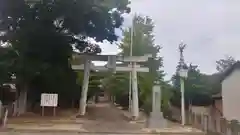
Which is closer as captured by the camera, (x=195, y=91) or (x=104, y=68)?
(x=104, y=68)

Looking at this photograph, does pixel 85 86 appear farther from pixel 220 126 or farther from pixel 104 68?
pixel 220 126

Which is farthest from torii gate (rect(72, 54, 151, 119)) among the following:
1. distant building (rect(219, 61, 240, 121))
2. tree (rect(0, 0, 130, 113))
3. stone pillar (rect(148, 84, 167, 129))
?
distant building (rect(219, 61, 240, 121))

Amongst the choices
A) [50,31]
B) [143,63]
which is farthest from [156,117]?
[143,63]

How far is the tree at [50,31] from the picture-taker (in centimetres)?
2391

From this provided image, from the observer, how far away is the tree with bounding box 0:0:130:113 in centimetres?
2391

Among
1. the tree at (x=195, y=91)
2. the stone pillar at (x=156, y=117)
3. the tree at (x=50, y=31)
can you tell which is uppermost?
the tree at (x=50, y=31)

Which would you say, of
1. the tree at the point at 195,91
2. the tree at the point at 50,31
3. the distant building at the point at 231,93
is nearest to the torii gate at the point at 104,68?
the tree at the point at 50,31

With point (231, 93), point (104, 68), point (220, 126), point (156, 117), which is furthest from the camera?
point (104, 68)

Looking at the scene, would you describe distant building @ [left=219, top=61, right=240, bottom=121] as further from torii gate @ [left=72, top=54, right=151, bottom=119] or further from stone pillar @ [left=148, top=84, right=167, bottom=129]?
torii gate @ [left=72, top=54, right=151, bottom=119]

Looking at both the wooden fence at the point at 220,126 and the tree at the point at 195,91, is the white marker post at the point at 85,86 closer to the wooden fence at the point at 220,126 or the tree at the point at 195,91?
the tree at the point at 195,91

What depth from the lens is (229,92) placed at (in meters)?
24.0

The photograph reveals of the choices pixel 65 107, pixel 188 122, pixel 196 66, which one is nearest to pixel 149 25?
pixel 196 66

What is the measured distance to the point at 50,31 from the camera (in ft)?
84.2

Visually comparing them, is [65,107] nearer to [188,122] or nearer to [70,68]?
[70,68]
